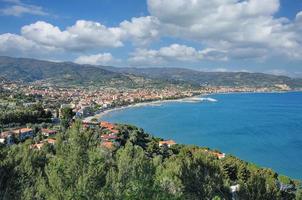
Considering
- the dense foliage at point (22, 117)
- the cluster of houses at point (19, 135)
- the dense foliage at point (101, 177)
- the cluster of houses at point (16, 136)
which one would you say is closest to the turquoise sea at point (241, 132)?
the dense foliage at point (22, 117)

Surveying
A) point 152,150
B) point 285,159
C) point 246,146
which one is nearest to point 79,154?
point 152,150

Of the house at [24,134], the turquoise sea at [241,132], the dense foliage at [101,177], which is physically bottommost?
the turquoise sea at [241,132]

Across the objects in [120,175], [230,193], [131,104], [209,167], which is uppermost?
[120,175]

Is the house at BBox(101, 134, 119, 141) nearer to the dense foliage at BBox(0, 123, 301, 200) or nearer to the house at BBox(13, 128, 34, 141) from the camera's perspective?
the house at BBox(13, 128, 34, 141)

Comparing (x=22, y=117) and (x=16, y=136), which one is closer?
(x=16, y=136)

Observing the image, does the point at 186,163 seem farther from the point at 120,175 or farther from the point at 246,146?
the point at 246,146

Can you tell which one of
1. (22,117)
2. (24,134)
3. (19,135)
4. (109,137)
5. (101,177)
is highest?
(101,177)

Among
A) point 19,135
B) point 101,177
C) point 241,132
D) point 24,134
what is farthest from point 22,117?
point 101,177

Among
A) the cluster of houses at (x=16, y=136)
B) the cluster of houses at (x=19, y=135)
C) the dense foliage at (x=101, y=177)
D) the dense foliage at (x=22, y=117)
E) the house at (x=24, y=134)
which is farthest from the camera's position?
the dense foliage at (x=22, y=117)

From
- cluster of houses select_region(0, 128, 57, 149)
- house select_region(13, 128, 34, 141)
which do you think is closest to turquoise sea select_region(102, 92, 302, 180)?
cluster of houses select_region(0, 128, 57, 149)

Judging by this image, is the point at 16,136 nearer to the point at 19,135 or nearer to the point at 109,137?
the point at 19,135

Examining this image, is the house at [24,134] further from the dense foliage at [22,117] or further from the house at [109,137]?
the house at [109,137]
